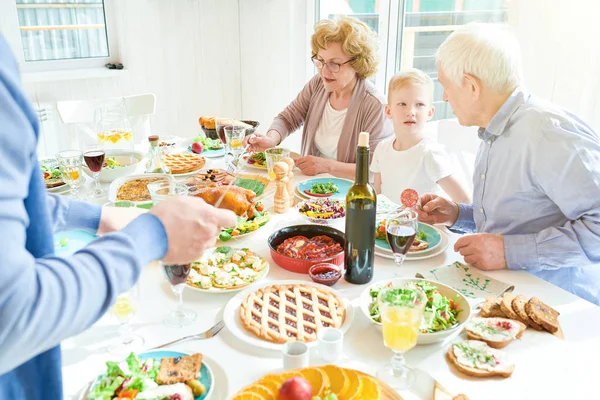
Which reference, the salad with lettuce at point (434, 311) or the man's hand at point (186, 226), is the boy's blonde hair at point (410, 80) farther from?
the man's hand at point (186, 226)

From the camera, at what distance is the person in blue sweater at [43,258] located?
2.02 feet

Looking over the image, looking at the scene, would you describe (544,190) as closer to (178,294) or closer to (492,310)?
(492,310)

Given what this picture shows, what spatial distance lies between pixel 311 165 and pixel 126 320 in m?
1.35

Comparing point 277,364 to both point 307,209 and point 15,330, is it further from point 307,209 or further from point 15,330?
point 307,209

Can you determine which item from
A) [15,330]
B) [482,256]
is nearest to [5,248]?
[15,330]

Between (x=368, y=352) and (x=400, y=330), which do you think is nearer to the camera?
(x=400, y=330)

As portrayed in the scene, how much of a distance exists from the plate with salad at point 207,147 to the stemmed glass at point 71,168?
28.5 inches

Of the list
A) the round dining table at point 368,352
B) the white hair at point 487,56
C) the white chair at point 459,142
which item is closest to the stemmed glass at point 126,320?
the round dining table at point 368,352

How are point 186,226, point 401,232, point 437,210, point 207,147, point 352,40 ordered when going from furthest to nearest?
point 207,147, point 352,40, point 437,210, point 401,232, point 186,226

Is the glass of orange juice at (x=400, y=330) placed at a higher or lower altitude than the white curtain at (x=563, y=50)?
lower

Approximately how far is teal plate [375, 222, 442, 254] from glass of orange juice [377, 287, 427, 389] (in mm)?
494

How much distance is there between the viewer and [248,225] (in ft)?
5.53

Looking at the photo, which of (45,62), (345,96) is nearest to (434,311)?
(345,96)

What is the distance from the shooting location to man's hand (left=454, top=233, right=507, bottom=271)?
142cm
